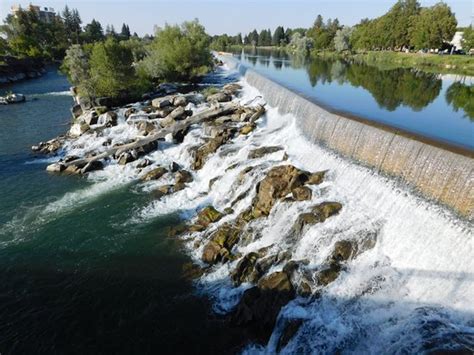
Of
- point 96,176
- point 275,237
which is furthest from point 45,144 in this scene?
point 275,237

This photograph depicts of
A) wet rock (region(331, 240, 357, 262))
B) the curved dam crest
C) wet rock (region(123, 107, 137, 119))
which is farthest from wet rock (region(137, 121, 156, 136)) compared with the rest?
wet rock (region(331, 240, 357, 262))

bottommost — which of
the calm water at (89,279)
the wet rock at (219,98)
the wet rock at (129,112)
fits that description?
the calm water at (89,279)

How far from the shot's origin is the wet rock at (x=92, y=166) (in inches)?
850

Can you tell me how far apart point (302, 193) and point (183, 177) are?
26.2 ft

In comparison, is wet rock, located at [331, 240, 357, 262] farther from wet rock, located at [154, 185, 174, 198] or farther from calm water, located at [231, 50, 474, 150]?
wet rock, located at [154, 185, 174, 198]

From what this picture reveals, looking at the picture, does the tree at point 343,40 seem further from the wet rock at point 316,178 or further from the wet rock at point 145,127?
the wet rock at point 316,178

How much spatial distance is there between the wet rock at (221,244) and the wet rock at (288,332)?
4.09m

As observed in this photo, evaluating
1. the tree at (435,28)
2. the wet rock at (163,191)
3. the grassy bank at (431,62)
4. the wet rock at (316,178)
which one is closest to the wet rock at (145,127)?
the wet rock at (163,191)

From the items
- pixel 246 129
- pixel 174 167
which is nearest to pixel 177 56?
pixel 246 129

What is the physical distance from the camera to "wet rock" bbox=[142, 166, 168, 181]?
67.8 ft

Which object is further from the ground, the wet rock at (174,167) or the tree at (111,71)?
the tree at (111,71)

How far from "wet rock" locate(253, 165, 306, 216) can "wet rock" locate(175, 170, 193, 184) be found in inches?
219

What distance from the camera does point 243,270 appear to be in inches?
489

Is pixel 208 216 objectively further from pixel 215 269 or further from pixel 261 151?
pixel 261 151
